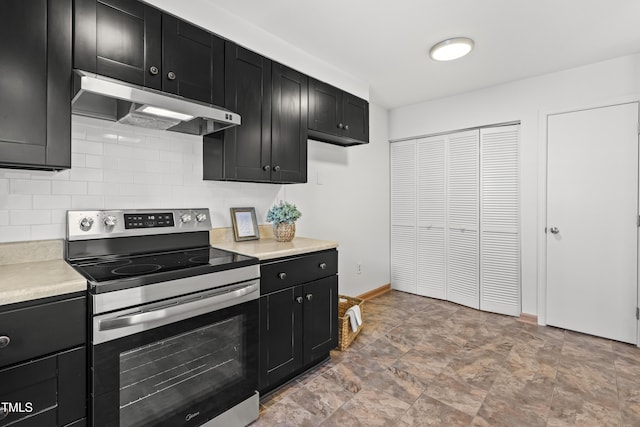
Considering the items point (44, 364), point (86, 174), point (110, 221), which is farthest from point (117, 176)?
point (44, 364)

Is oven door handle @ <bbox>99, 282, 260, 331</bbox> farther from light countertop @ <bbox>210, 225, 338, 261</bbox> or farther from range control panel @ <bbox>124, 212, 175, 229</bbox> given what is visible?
range control panel @ <bbox>124, 212, 175, 229</bbox>

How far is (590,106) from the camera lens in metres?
2.96

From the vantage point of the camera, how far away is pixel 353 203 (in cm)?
383

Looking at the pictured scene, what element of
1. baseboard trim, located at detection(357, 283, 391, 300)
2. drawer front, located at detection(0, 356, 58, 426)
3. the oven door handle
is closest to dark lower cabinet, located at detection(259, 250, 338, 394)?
the oven door handle

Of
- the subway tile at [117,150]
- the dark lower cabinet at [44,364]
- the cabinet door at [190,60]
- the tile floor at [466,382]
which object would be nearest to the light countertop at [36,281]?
the dark lower cabinet at [44,364]

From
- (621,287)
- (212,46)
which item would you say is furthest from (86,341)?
(621,287)

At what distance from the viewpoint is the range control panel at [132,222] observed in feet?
5.79

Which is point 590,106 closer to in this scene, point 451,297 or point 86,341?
point 451,297

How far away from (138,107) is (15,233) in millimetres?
886

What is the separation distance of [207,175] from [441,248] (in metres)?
3.02

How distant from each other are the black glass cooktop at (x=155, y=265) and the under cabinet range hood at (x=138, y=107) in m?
0.80

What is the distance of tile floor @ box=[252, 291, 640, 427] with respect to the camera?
1.86 m

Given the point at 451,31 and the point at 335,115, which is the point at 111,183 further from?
the point at 451,31

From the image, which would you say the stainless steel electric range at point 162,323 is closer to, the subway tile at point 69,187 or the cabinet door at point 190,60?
the subway tile at point 69,187
